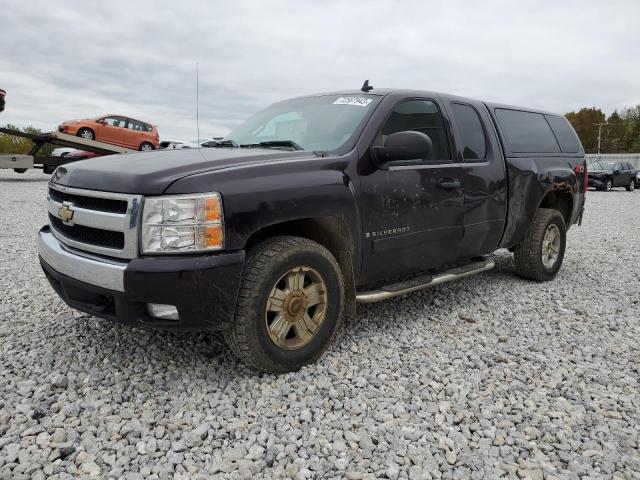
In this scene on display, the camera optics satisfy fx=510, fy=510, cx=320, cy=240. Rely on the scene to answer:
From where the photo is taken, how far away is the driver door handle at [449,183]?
3.94m

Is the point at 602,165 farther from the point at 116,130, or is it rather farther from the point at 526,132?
the point at 526,132

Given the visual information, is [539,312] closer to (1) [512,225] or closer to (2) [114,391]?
(1) [512,225]

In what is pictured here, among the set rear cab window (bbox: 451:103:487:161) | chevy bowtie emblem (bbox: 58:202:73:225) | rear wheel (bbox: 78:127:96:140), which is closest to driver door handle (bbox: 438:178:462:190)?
rear cab window (bbox: 451:103:487:161)

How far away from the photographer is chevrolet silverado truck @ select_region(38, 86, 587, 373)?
2.65 m

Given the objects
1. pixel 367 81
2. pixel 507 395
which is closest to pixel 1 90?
pixel 367 81

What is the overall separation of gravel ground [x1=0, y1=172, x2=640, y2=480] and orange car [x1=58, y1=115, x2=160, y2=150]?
16096 mm

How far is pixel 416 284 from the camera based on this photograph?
3.81 metres

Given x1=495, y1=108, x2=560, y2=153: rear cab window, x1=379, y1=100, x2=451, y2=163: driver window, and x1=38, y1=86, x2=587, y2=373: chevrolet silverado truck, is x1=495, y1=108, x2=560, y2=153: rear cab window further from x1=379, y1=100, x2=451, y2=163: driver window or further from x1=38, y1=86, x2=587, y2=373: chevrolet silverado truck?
x1=379, y1=100, x2=451, y2=163: driver window

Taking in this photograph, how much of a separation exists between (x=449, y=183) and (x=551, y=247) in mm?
2279

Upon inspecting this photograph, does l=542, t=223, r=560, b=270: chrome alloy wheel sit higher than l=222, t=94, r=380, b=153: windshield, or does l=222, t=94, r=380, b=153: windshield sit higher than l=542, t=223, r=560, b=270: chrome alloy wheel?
l=222, t=94, r=380, b=153: windshield

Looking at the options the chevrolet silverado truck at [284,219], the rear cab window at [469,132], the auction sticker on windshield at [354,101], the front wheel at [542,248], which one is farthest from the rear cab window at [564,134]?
the auction sticker on windshield at [354,101]

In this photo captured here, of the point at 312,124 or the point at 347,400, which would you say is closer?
the point at 347,400

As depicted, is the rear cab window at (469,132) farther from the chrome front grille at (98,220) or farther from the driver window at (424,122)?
the chrome front grille at (98,220)

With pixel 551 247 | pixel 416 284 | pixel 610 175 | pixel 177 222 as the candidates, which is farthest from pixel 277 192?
pixel 610 175
